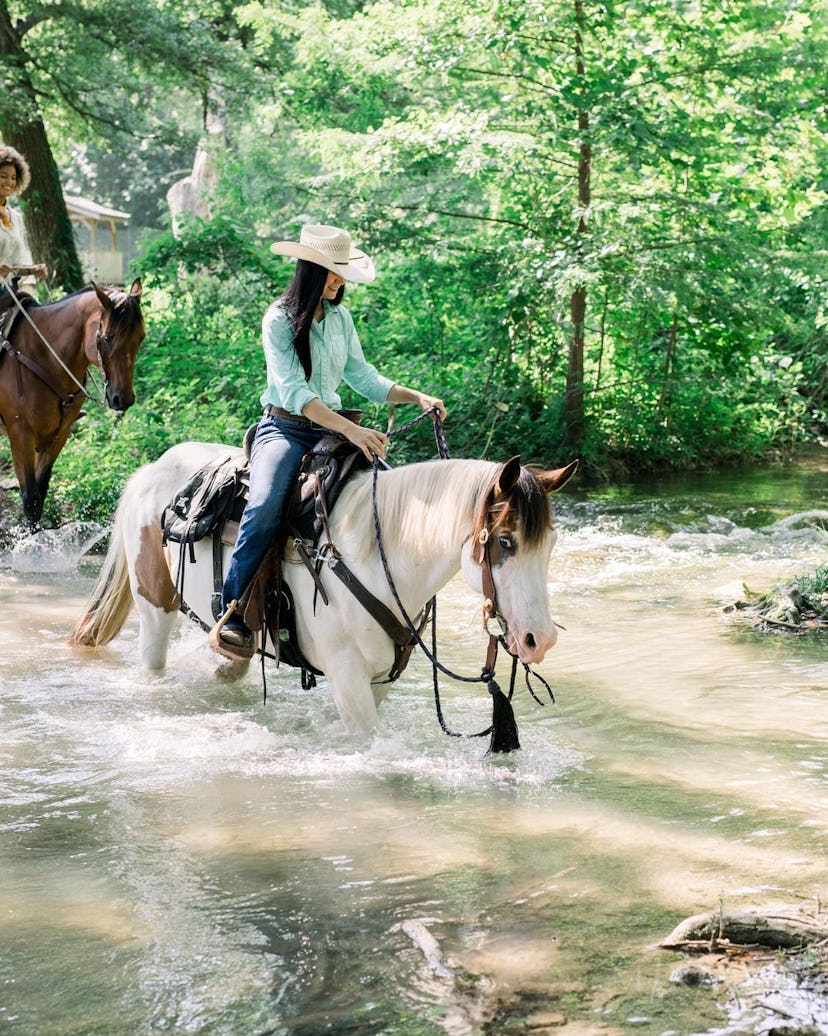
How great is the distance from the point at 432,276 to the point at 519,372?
1.65 meters

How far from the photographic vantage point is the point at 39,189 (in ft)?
53.7

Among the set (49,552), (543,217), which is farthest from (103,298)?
(543,217)

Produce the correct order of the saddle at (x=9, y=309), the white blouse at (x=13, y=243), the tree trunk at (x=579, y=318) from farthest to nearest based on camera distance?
the tree trunk at (x=579, y=318) < the white blouse at (x=13, y=243) < the saddle at (x=9, y=309)

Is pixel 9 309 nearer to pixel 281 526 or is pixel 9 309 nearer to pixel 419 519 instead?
pixel 281 526

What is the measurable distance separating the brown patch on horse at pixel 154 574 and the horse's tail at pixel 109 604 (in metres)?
0.37

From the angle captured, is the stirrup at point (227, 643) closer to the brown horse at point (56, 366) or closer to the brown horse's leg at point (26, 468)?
the brown horse at point (56, 366)

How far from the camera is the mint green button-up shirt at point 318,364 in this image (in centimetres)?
474

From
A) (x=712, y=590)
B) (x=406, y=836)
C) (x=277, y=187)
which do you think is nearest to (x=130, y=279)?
(x=277, y=187)

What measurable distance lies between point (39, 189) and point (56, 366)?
8.48m

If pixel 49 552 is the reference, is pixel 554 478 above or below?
above

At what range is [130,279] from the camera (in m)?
15.9

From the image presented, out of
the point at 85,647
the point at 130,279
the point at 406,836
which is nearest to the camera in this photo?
the point at 406,836

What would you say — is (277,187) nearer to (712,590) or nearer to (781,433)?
(781,433)

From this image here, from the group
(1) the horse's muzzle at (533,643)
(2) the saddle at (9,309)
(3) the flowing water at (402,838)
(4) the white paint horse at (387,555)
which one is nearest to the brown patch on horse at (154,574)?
(4) the white paint horse at (387,555)
